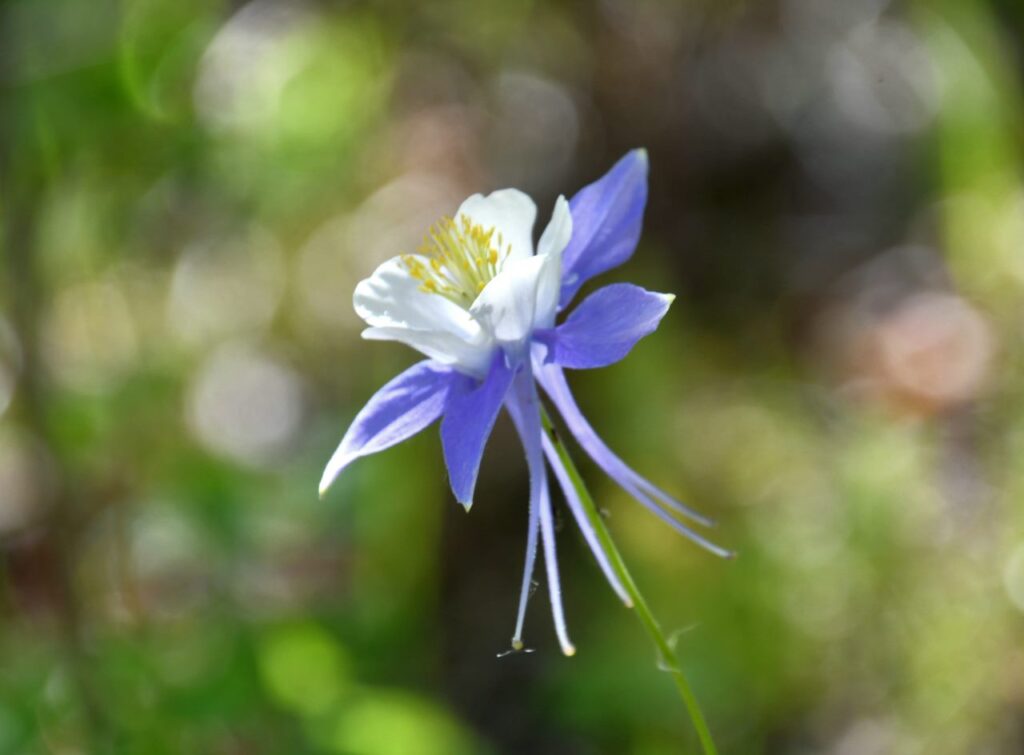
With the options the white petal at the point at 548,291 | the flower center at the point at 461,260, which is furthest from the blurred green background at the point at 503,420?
the white petal at the point at 548,291

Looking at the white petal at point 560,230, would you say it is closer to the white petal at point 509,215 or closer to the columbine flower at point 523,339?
the columbine flower at point 523,339

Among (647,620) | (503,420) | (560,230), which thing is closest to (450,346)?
(560,230)

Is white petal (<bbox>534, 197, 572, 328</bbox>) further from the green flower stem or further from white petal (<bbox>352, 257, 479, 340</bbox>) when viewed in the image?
the green flower stem

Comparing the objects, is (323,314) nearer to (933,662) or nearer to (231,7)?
(231,7)

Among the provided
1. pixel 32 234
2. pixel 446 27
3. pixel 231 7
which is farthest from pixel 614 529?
pixel 231 7

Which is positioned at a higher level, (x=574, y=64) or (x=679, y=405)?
(x=574, y=64)
